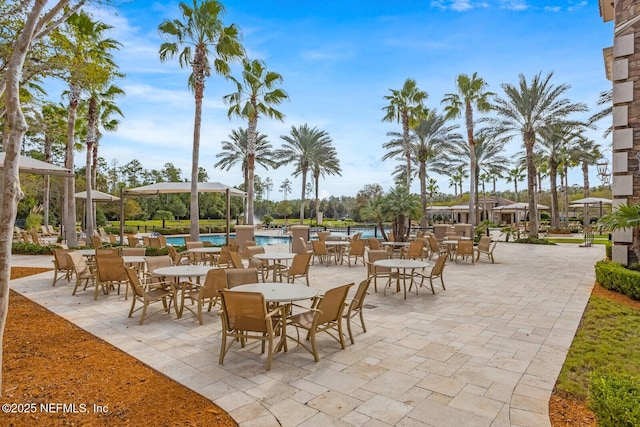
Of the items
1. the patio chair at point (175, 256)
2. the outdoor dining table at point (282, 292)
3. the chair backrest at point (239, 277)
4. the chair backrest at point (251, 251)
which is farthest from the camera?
the chair backrest at point (251, 251)

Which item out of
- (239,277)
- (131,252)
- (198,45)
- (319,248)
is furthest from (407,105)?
(239,277)

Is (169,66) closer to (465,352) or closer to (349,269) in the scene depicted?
(349,269)

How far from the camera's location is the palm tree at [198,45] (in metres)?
12.0

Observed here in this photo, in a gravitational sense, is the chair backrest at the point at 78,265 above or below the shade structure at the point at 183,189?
below

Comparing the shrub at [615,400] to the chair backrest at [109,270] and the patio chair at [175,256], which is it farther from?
the patio chair at [175,256]

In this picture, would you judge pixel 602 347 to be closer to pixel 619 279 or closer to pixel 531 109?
pixel 619 279

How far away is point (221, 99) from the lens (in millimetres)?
14977

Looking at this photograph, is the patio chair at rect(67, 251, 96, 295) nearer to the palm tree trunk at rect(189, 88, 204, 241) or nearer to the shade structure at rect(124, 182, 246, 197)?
the palm tree trunk at rect(189, 88, 204, 241)

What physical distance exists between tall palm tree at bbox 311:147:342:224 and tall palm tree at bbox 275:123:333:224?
0.75 ft

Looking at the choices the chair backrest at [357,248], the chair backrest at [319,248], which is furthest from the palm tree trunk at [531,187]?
the chair backrest at [319,248]

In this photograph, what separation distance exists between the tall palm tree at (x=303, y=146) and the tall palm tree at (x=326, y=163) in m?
0.23

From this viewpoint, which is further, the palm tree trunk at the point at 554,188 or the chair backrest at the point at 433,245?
the palm tree trunk at the point at 554,188

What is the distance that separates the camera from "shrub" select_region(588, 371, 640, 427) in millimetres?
1939

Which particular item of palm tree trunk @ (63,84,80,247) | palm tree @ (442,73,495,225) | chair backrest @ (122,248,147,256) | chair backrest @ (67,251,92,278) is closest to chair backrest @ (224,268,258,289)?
chair backrest @ (67,251,92,278)
